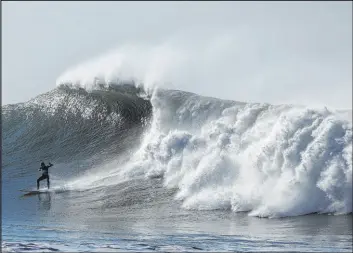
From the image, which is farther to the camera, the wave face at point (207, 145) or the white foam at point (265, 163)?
the wave face at point (207, 145)

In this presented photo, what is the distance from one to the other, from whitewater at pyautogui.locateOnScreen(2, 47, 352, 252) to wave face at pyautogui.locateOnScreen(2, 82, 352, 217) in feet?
0.11

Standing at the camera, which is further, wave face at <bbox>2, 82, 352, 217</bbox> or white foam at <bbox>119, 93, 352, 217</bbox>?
wave face at <bbox>2, 82, 352, 217</bbox>

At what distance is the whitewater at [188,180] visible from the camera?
1045 cm

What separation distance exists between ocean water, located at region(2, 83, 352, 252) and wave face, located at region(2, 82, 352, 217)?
0.03 metres

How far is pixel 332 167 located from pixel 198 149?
5.57 m

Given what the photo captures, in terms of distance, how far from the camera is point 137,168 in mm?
18922

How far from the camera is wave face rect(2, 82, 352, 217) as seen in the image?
1256cm

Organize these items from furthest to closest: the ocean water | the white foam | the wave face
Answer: the wave face → the white foam → the ocean water

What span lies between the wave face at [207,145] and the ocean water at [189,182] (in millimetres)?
33

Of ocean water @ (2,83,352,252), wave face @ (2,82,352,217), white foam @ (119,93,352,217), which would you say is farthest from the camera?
A: wave face @ (2,82,352,217)

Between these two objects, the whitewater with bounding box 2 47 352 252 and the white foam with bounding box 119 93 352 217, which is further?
the white foam with bounding box 119 93 352 217

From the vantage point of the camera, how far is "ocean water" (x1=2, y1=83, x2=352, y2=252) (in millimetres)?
10359

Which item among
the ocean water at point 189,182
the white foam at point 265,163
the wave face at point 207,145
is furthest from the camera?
the wave face at point 207,145

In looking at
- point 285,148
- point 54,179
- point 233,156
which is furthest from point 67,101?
point 285,148
